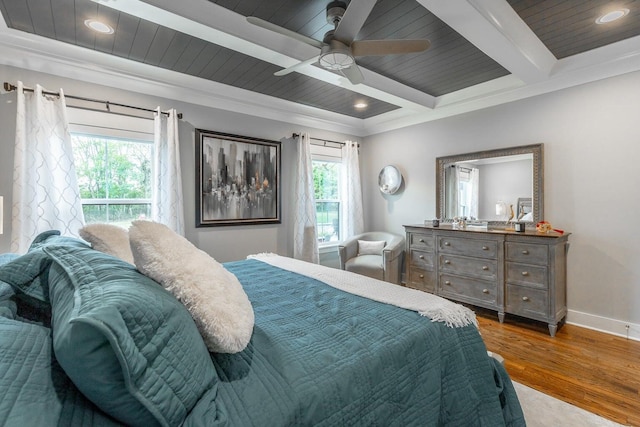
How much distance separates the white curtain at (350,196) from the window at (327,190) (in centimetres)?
14

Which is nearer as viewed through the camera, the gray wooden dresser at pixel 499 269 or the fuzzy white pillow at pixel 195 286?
the fuzzy white pillow at pixel 195 286

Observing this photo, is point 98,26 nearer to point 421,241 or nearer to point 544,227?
point 421,241

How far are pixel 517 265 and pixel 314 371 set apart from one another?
9.40 feet

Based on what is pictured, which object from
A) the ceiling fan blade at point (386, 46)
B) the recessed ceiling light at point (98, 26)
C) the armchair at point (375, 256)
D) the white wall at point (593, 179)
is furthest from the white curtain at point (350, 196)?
the recessed ceiling light at point (98, 26)

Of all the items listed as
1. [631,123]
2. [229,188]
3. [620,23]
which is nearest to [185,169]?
[229,188]

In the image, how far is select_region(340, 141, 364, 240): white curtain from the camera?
4781 mm

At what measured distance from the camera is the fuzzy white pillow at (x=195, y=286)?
3.04 ft

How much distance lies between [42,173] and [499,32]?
3.84 meters

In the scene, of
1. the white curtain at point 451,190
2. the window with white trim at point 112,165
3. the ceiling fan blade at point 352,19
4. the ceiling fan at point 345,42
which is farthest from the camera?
the white curtain at point 451,190

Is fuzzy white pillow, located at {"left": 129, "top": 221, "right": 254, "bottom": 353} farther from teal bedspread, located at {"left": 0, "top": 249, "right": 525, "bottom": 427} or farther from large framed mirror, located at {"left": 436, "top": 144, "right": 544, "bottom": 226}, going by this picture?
large framed mirror, located at {"left": 436, "top": 144, "right": 544, "bottom": 226}

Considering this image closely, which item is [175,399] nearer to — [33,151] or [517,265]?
[33,151]

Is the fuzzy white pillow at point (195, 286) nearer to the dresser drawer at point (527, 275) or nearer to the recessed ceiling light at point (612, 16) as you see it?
the dresser drawer at point (527, 275)

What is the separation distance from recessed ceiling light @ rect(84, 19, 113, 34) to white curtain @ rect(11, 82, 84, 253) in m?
0.72

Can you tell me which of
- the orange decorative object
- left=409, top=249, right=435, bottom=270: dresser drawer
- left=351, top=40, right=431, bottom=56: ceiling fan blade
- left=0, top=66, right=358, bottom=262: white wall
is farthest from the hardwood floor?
left=0, top=66, right=358, bottom=262: white wall
